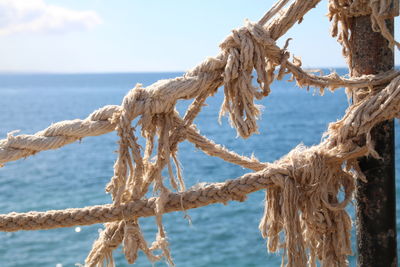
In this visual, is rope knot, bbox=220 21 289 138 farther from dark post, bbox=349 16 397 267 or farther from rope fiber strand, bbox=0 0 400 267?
dark post, bbox=349 16 397 267

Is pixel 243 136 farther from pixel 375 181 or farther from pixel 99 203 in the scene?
pixel 99 203

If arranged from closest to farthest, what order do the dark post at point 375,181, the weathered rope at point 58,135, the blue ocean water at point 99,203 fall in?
the weathered rope at point 58,135
the dark post at point 375,181
the blue ocean water at point 99,203

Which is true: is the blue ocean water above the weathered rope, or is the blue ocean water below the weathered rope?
below

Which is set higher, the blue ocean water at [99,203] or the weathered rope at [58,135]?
the weathered rope at [58,135]

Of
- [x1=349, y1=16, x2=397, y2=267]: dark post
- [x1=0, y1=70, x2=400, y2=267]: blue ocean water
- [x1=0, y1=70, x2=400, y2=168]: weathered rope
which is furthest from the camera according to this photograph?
[x1=0, y1=70, x2=400, y2=267]: blue ocean water

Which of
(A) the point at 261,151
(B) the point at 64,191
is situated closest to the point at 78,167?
(B) the point at 64,191

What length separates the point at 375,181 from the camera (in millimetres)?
1781

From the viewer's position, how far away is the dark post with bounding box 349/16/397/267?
5.75 feet

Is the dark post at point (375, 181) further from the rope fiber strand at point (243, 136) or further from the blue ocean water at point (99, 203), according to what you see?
the blue ocean water at point (99, 203)

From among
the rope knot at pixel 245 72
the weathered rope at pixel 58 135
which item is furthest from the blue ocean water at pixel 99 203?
the weathered rope at pixel 58 135

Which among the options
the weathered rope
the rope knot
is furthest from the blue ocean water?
the weathered rope

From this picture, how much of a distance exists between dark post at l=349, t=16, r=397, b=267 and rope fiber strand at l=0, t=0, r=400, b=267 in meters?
0.07

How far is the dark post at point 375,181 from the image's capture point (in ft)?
5.75

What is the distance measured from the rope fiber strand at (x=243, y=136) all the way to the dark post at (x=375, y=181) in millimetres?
74
